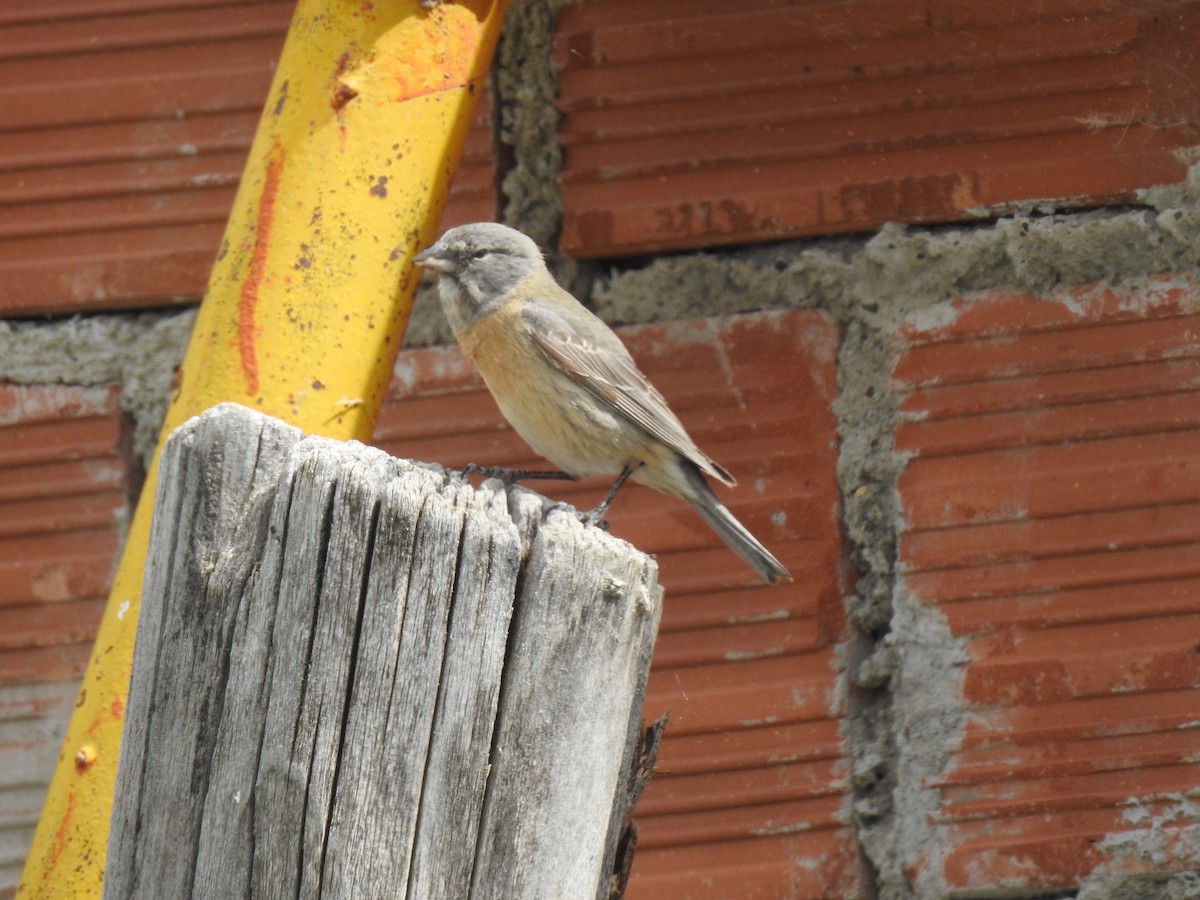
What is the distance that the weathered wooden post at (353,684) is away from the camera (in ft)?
5.59

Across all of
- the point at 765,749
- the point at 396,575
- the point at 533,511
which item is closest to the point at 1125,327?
the point at 765,749

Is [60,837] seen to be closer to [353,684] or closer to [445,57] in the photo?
→ [353,684]

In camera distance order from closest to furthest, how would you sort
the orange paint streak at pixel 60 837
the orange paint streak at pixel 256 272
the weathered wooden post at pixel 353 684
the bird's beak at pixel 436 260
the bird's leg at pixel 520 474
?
the weathered wooden post at pixel 353 684 → the orange paint streak at pixel 60 837 → the orange paint streak at pixel 256 272 → the bird's beak at pixel 436 260 → the bird's leg at pixel 520 474

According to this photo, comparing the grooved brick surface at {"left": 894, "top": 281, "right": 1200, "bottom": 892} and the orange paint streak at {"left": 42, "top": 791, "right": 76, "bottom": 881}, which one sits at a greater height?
the grooved brick surface at {"left": 894, "top": 281, "right": 1200, "bottom": 892}

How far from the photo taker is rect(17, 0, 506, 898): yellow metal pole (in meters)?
2.44

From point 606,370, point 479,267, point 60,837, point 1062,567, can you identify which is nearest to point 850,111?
point 606,370

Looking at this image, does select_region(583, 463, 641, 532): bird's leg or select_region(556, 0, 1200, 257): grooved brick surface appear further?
select_region(583, 463, 641, 532): bird's leg

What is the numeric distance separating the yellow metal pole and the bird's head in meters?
0.60

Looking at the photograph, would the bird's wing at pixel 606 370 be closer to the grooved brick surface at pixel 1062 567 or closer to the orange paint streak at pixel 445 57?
the grooved brick surface at pixel 1062 567

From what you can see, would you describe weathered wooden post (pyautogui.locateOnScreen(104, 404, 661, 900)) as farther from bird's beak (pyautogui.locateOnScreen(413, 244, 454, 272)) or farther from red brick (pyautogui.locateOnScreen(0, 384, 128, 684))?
red brick (pyautogui.locateOnScreen(0, 384, 128, 684))

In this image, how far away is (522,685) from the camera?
177cm

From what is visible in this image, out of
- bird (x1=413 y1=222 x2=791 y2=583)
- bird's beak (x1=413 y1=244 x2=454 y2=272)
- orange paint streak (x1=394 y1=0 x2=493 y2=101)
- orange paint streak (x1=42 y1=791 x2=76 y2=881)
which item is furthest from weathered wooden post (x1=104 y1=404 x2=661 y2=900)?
bird (x1=413 y1=222 x2=791 y2=583)

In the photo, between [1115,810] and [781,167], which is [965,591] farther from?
[781,167]

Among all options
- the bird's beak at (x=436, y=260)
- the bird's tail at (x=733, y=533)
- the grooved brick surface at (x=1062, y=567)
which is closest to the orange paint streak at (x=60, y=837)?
the bird's beak at (x=436, y=260)
